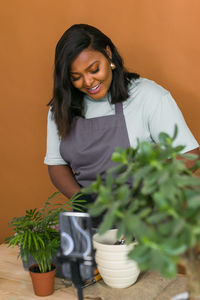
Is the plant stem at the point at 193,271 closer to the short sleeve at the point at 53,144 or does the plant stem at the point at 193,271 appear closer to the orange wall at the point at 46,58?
the short sleeve at the point at 53,144

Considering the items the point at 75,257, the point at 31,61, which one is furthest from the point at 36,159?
the point at 75,257

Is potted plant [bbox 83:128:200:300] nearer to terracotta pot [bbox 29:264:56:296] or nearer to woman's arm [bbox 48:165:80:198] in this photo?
terracotta pot [bbox 29:264:56:296]

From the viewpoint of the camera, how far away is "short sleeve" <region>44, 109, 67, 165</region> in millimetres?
2111

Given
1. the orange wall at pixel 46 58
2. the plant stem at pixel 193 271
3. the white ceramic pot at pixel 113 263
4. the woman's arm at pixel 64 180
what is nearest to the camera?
the plant stem at pixel 193 271

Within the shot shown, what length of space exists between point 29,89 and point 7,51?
12.1 inches

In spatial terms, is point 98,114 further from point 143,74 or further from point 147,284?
point 147,284

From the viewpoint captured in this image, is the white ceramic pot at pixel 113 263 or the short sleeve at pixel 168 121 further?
the short sleeve at pixel 168 121

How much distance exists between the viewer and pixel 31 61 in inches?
107

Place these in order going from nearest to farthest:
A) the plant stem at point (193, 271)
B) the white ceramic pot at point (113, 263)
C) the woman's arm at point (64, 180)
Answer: the plant stem at point (193, 271) → the white ceramic pot at point (113, 263) → the woman's arm at point (64, 180)

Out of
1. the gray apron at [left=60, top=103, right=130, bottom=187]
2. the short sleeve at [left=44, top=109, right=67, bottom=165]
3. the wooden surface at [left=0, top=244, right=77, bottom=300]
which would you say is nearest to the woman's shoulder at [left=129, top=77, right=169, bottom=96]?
the gray apron at [left=60, top=103, right=130, bottom=187]

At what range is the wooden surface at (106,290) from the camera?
1.29 m

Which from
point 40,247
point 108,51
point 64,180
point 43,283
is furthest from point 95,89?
point 43,283

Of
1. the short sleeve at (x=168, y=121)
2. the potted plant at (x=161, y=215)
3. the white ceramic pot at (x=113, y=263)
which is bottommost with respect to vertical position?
the white ceramic pot at (x=113, y=263)

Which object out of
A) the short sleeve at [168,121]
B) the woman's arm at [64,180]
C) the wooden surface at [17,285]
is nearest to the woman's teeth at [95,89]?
the short sleeve at [168,121]
